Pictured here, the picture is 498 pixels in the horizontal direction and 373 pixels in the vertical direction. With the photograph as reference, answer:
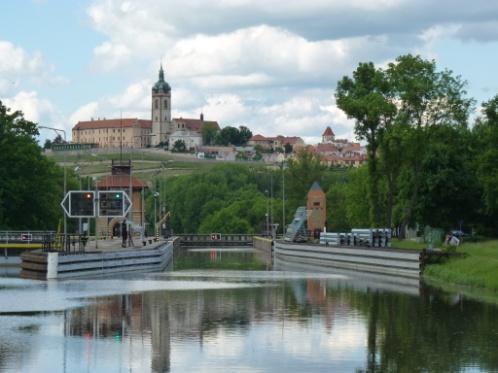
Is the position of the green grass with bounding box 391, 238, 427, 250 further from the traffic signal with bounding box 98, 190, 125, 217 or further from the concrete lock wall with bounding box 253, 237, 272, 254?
the concrete lock wall with bounding box 253, 237, 272, 254

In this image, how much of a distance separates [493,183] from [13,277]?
31.4 meters

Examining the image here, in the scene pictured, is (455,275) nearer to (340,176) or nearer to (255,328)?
(255,328)

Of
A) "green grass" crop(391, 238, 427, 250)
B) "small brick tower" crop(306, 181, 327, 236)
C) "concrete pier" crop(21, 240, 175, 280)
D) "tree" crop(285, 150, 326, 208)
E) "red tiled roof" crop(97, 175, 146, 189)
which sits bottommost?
"concrete pier" crop(21, 240, 175, 280)

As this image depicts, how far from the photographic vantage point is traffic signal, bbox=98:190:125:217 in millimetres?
70375

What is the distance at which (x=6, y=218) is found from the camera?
3565 inches

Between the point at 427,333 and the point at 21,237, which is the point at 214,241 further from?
the point at 427,333

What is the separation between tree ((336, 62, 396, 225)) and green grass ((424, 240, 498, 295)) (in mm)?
17429

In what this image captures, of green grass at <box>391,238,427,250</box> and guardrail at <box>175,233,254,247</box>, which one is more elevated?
green grass at <box>391,238,427,250</box>

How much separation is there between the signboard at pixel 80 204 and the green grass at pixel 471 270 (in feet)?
69.9

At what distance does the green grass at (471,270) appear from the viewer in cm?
4947

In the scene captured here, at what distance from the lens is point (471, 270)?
53031 millimetres

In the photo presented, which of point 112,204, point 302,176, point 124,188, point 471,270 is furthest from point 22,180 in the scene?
point 302,176

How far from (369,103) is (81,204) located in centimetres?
2091

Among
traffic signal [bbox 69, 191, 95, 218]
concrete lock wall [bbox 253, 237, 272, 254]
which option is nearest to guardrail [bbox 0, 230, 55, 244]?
traffic signal [bbox 69, 191, 95, 218]
